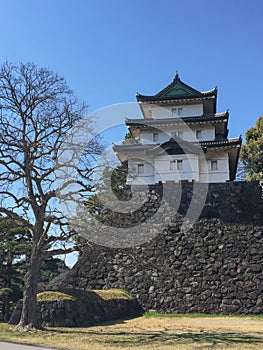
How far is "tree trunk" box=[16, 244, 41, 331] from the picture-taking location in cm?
902

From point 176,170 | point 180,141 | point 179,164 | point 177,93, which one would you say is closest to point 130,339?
point 176,170

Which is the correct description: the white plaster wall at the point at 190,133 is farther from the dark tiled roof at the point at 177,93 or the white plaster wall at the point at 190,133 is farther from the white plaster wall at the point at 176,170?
the dark tiled roof at the point at 177,93

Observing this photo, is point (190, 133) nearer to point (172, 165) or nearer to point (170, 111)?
point (170, 111)

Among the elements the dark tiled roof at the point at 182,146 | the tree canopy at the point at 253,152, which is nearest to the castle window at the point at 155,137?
the dark tiled roof at the point at 182,146

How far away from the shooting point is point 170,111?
25609mm

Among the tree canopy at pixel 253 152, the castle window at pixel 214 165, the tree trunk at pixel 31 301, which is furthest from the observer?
the tree canopy at pixel 253 152

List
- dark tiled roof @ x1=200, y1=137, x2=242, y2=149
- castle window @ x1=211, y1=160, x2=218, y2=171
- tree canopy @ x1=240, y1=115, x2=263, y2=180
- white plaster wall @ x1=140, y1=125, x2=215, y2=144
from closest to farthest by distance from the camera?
1. dark tiled roof @ x1=200, y1=137, x2=242, y2=149
2. castle window @ x1=211, y1=160, x2=218, y2=171
3. white plaster wall @ x1=140, y1=125, x2=215, y2=144
4. tree canopy @ x1=240, y1=115, x2=263, y2=180

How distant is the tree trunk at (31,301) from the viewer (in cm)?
902

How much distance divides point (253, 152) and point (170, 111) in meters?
7.20

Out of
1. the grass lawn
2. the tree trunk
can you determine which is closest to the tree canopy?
the grass lawn

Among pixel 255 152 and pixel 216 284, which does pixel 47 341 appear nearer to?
pixel 216 284

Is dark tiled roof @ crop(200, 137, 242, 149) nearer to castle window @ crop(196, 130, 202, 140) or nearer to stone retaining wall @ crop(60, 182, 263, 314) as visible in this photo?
castle window @ crop(196, 130, 202, 140)

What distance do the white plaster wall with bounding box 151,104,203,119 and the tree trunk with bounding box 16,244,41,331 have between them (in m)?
17.7

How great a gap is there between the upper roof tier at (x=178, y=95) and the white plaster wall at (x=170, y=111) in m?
0.43
